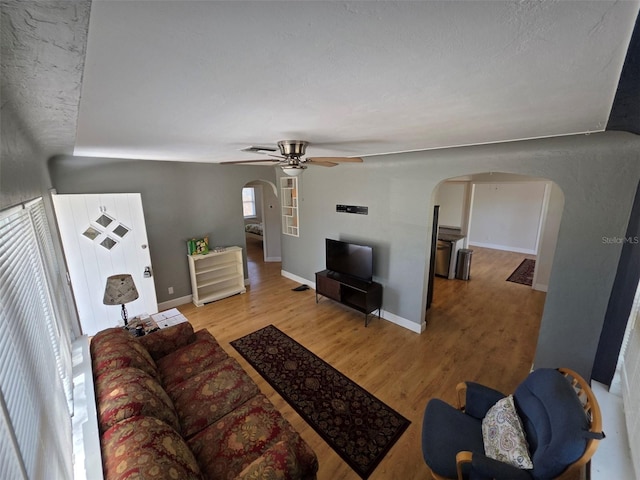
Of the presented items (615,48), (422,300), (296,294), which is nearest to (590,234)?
(422,300)

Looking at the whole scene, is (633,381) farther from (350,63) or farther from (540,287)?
(540,287)

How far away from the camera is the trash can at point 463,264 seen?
543cm

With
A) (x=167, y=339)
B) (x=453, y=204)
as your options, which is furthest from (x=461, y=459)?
(x=453, y=204)

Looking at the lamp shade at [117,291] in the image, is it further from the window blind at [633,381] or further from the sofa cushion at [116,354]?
the window blind at [633,381]

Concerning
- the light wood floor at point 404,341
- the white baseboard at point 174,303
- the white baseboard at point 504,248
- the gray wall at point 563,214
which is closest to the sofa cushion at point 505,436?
the light wood floor at point 404,341

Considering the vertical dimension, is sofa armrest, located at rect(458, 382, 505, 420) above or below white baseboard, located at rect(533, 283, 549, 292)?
above

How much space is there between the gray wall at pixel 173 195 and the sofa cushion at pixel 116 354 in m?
2.19

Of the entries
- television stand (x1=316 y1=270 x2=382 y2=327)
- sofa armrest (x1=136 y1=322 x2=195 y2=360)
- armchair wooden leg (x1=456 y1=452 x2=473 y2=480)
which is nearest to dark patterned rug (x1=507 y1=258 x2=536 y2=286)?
television stand (x1=316 y1=270 x2=382 y2=327)

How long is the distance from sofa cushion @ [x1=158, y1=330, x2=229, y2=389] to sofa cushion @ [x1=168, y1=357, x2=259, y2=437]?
0.10m

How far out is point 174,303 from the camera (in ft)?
14.5

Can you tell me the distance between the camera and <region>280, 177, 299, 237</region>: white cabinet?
5082 millimetres

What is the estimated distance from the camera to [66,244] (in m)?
3.24

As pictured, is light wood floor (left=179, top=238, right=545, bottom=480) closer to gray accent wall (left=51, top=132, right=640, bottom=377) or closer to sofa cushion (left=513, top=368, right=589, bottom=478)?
gray accent wall (left=51, top=132, right=640, bottom=377)

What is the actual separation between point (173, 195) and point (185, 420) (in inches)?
130
